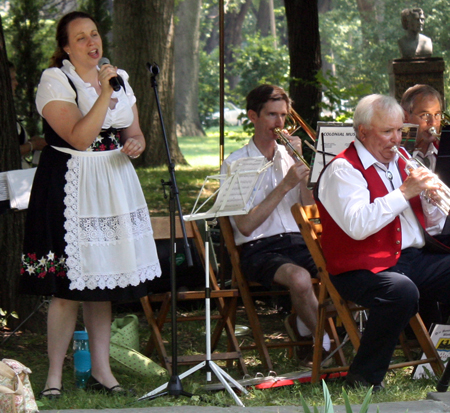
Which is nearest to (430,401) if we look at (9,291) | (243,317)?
(243,317)

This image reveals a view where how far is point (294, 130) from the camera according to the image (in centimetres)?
461

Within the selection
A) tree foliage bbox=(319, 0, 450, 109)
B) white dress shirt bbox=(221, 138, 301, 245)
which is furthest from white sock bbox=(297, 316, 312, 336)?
tree foliage bbox=(319, 0, 450, 109)

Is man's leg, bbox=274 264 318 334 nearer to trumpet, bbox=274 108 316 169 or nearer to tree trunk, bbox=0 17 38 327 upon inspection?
trumpet, bbox=274 108 316 169

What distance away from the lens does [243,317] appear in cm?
537

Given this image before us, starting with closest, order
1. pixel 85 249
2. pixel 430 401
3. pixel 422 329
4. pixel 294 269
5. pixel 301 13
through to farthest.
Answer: pixel 430 401 < pixel 85 249 < pixel 422 329 < pixel 294 269 < pixel 301 13

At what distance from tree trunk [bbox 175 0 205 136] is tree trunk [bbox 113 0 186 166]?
50.4 feet

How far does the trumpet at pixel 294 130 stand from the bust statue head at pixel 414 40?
413 cm

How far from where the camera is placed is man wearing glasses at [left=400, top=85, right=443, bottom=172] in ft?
14.6

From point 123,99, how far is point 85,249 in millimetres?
760

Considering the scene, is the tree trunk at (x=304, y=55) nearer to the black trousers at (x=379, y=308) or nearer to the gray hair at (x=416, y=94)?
the gray hair at (x=416, y=94)

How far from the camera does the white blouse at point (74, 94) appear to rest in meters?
3.40

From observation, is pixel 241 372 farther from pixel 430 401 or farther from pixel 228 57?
pixel 228 57

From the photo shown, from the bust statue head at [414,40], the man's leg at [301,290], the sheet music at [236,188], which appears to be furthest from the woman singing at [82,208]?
the bust statue head at [414,40]

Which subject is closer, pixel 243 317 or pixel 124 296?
pixel 124 296
